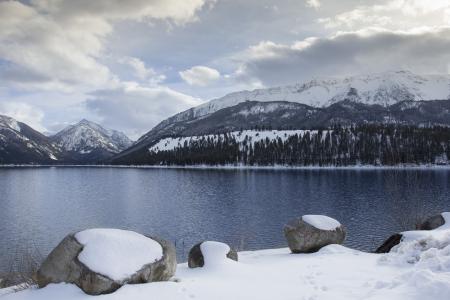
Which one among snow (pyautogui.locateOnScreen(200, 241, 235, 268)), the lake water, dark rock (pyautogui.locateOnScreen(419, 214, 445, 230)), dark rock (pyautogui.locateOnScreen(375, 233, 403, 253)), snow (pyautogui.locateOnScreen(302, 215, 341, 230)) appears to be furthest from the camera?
the lake water

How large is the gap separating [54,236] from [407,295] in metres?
47.3

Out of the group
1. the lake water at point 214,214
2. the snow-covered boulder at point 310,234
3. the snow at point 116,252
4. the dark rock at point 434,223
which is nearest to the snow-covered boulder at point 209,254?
the snow at point 116,252

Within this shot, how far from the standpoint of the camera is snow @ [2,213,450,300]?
12836mm

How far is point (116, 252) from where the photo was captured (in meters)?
15.0

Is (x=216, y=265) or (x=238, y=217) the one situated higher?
(x=216, y=265)

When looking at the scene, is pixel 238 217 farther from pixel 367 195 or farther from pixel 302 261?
pixel 302 261

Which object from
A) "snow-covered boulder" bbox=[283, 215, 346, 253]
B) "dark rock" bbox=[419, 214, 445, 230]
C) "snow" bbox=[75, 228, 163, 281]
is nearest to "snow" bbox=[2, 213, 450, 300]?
"snow" bbox=[75, 228, 163, 281]

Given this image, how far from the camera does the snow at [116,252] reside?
47.1ft

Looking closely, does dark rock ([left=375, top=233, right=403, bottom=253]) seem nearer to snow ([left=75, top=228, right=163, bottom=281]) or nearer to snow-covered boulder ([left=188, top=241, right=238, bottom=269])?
snow-covered boulder ([left=188, top=241, right=238, bottom=269])

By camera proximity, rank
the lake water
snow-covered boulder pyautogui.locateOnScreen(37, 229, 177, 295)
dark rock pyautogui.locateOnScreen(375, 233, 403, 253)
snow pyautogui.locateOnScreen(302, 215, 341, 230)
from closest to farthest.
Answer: snow-covered boulder pyautogui.locateOnScreen(37, 229, 177, 295)
dark rock pyautogui.locateOnScreen(375, 233, 403, 253)
snow pyautogui.locateOnScreen(302, 215, 341, 230)
the lake water

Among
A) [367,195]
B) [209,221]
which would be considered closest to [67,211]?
[209,221]

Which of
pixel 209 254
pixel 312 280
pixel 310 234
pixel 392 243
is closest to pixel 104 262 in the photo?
pixel 209 254

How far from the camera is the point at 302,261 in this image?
64.1ft

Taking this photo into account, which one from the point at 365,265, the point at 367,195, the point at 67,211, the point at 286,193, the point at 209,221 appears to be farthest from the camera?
the point at 286,193
